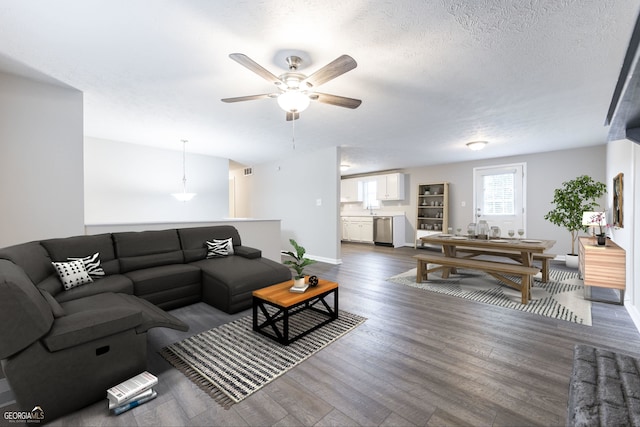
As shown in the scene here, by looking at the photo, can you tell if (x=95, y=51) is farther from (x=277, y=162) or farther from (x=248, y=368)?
(x=277, y=162)

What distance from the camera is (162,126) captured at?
4.25 meters

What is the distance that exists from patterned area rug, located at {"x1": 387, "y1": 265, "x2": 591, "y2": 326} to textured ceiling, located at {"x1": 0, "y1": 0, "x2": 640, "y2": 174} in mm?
2372

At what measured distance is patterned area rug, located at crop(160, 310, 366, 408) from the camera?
176 centimetres

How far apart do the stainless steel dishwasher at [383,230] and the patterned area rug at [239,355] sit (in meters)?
5.44

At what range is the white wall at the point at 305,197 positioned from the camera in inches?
219

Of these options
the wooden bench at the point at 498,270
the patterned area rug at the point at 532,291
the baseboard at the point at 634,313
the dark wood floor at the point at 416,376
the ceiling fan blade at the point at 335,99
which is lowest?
the dark wood floor at the point at 416,376

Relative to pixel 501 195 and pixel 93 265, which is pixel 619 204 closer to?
pixel 501 195

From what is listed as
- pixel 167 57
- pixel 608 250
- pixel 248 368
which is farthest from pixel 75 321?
pixel 608 250

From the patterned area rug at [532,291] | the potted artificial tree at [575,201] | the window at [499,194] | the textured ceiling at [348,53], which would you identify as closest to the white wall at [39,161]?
the textured ceiling at [348,53]

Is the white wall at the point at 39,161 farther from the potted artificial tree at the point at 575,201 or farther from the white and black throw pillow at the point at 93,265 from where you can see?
the potted artificial tree at the point at 575,201

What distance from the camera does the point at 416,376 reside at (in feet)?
6.04

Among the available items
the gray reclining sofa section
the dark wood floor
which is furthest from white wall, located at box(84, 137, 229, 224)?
the dark wood floor

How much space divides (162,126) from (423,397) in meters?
4.78

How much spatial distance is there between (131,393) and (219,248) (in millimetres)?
2444
